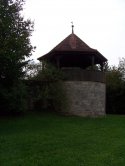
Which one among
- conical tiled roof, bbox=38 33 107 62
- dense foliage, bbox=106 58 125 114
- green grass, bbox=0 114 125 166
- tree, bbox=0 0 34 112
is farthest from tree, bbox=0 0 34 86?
dense foliage, bbox=106 58 125 114

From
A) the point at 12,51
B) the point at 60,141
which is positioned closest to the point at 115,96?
the point at 12,51

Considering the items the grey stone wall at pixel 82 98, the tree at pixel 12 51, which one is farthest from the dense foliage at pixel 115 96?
the tree at pixel 12 51

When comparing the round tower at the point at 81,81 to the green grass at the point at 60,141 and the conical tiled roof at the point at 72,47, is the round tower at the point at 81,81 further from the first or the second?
the green grass at the point at 60,141

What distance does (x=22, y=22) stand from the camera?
1003 inches

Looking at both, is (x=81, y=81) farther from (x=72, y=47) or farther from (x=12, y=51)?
(x=12, y=51)

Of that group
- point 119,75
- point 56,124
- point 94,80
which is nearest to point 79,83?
point 94,80

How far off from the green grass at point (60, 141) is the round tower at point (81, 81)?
2.43 m

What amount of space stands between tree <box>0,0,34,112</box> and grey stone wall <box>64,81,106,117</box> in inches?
156

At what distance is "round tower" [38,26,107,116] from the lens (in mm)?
29500

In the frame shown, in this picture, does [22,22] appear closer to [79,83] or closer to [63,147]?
[79,83]

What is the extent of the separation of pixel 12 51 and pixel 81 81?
7496 millimetres

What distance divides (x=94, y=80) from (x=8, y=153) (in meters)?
16.1

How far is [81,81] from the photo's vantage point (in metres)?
29.7

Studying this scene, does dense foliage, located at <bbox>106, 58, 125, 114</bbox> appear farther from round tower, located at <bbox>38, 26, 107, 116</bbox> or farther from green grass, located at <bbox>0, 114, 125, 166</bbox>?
green grass, located at <bbox>0, 114, 125, 166</bbox>
